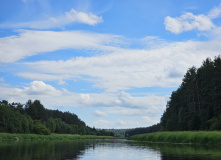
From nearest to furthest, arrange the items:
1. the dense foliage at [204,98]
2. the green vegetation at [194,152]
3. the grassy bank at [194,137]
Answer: the green vegetation at [194,152], the grassy bank at [194,137], the dense foliage at [204,98]

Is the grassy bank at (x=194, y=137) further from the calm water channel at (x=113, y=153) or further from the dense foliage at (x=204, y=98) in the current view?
the dense foliage at (x=204, y=98)

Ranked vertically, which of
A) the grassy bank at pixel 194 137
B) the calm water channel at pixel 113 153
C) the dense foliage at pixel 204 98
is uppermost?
the dense foliage at pixel 204 98

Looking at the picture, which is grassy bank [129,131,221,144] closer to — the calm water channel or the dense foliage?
the calm water channel

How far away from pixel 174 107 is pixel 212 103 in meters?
39.8

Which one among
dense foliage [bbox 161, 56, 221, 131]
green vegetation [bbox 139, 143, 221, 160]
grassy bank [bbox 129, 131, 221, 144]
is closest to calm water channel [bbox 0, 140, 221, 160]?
green vegetation [bbox 139, 143, 221, 160]

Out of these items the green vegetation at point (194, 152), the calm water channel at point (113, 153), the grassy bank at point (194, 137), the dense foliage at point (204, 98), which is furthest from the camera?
the dense foliage at point (204, 98)

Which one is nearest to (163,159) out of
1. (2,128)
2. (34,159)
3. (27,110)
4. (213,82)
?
(34,159)

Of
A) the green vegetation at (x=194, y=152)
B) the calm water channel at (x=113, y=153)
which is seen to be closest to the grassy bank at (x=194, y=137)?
the calm water channel at (x=113, y=153)

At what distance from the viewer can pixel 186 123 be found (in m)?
83.0

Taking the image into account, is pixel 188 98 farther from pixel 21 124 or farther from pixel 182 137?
pixel 21 124

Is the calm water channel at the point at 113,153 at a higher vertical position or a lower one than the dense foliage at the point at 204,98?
lower

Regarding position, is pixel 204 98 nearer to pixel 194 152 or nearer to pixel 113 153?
pixel 194 152

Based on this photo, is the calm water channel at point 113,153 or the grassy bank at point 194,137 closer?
the calm water channel at point 113,153

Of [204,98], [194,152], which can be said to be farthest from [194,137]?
[204,98]
